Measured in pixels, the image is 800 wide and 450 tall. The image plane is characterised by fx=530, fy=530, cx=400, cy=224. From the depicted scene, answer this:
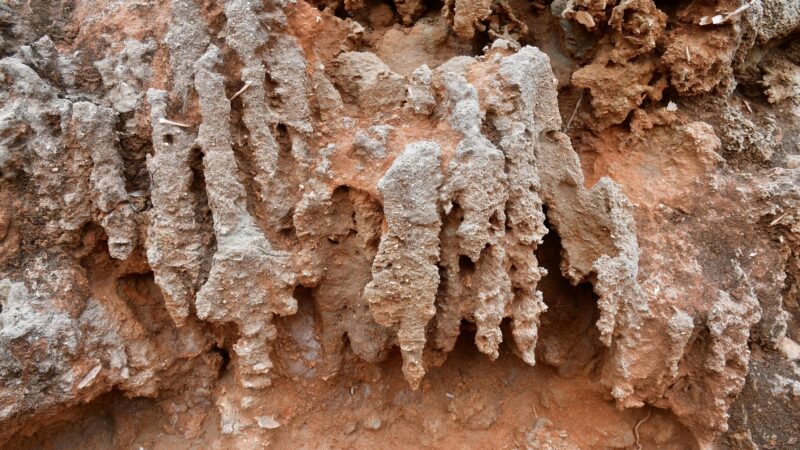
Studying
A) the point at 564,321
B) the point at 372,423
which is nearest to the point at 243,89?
the point at 372,423

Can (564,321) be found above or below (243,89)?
below

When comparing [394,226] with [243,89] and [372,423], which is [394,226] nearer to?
[243,89]

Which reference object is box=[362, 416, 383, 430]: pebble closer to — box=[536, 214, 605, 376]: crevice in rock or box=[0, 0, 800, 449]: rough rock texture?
box=[0, 0, 800, 449]: rough rock texture

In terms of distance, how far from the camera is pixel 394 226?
186 centimetres

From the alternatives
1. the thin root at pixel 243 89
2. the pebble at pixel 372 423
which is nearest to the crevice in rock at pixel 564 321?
the pebble at pixel 372 423

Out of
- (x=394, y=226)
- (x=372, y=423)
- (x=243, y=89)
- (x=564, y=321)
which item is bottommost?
(x=372, y=423)

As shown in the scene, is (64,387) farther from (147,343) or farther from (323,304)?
(323,304)

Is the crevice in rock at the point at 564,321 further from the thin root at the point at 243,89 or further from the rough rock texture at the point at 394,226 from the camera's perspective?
the thin root at the point at 243,89

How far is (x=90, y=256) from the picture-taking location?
2.09m

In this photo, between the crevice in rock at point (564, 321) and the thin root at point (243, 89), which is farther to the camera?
the crevice in rock at point (564, 321)

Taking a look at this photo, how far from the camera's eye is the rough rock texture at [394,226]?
195cm

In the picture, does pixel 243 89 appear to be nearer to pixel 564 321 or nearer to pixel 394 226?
pixel 394 226

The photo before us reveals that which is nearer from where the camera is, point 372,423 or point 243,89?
point 243,89

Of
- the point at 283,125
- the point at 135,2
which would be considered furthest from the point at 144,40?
the point at 283,125
